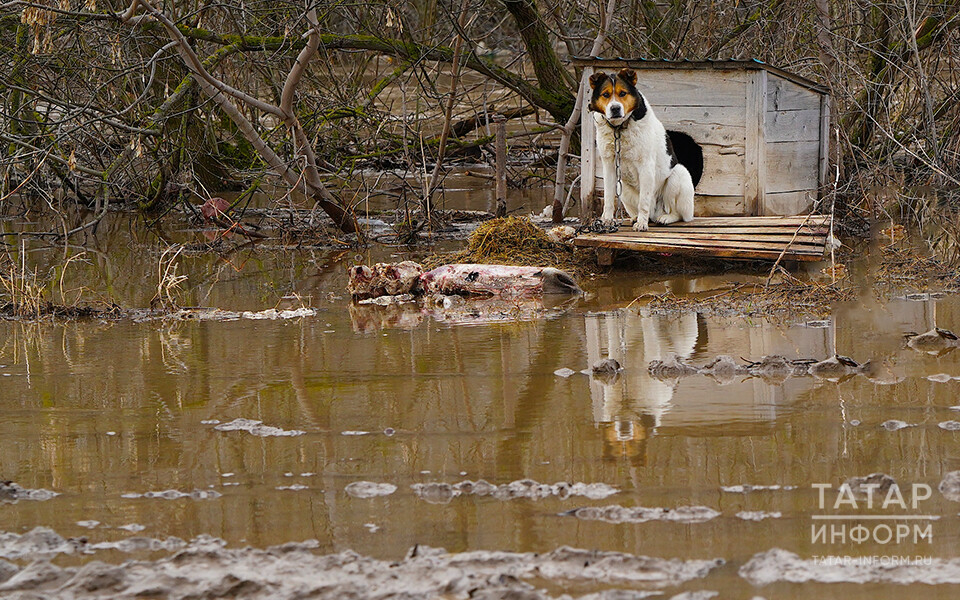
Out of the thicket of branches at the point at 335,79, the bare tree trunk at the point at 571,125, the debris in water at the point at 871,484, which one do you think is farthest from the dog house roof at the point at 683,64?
the debris in water at the point at 871,484

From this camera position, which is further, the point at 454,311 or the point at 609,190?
the point at 609,190

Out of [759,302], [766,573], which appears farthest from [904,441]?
[759,302]

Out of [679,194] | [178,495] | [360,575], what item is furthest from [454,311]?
[360,575]

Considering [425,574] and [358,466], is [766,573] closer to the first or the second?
[425,574]

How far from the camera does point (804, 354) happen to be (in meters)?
5.66

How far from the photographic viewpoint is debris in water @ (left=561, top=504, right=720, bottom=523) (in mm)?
3561

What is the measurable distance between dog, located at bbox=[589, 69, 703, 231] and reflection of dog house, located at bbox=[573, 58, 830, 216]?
0.48m

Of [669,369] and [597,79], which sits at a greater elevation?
[597,79]

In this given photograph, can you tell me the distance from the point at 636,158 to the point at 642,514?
5.44 m

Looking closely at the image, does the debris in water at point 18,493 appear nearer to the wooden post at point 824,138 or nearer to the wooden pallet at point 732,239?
the wooden pallet at point 732,239

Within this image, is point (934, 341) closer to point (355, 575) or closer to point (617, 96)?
point (617, 96)

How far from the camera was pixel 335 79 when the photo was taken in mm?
11953

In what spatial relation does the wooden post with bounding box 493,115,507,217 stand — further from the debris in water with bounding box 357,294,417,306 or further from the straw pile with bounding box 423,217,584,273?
the debris in water with bounding box 357,294,417,306

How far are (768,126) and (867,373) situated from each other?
4.49 m
